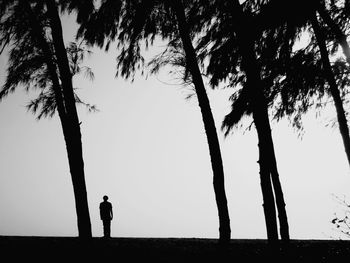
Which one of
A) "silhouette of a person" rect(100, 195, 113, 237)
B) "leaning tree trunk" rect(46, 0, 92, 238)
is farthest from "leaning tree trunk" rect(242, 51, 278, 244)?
"silhouette of a person" rect(100, 195, 113, 237)

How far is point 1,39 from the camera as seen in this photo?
9.87 metres

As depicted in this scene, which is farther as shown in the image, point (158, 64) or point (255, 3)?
point (158, 64)

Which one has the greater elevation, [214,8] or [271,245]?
[214,8]

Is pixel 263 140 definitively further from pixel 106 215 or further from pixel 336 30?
pixel 106 215

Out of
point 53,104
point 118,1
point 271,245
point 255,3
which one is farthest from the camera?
point 53,104

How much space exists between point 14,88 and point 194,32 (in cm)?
538

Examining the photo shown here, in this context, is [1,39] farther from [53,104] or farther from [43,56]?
[53,104]

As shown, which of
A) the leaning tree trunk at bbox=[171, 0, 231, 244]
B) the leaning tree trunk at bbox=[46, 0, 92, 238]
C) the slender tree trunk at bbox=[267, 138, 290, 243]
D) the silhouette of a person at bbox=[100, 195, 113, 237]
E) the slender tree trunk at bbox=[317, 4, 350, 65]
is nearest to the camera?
the slender tree trunk at bbox=[267, 138, 290, 243]

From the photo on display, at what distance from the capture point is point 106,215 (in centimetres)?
1259

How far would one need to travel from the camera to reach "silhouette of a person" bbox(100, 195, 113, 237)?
41.1 ft

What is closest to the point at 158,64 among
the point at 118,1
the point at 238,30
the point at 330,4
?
the point at 118,1

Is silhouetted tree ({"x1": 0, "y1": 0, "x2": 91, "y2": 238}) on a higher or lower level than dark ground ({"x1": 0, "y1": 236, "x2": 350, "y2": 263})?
higher

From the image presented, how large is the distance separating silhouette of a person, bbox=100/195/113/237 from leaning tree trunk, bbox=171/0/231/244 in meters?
4.58

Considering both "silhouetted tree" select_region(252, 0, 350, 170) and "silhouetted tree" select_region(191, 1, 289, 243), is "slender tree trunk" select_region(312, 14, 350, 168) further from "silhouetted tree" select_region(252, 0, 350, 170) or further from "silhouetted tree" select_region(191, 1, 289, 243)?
"silhouetted tree" select_region(191, 1, 289, 243)
